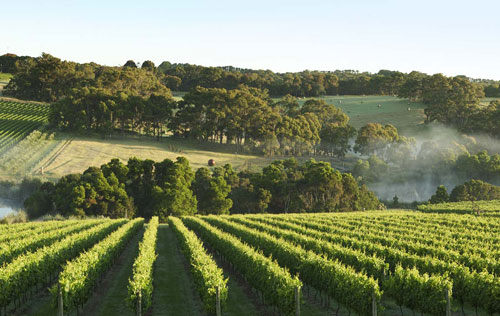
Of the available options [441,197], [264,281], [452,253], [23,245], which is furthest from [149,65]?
[264,281]

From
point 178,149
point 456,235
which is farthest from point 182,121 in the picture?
point 456,235

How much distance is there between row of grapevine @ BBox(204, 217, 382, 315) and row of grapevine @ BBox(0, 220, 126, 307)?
11.5m

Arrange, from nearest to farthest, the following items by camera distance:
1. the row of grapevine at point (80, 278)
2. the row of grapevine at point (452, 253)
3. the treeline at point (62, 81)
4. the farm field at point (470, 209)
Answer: the row of grapevine at point (80, 278), the row of grapevine at point (452, 253), the farm field at point (470, 209), the treeline at point (62, 81)

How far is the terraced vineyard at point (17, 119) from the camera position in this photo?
92244mm

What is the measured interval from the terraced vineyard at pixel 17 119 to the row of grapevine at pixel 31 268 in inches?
2622

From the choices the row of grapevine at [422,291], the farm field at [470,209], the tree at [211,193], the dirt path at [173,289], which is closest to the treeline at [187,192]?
the tree at [211,193]

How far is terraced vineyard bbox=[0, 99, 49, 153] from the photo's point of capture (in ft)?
303

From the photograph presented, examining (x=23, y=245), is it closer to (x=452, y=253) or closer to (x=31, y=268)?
(x=31, y=268)

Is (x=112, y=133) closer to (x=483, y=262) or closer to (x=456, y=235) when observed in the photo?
(x=456, y=235)

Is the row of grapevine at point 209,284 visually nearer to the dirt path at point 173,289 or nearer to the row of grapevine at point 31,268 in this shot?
the dirt path at point 173,289

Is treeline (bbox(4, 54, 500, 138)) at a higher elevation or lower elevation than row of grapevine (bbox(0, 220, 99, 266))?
higher

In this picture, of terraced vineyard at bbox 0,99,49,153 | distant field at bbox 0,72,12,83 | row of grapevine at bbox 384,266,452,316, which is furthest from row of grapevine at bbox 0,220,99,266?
distant field at bbox 0,72,12,83

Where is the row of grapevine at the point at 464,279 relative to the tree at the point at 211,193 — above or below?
above

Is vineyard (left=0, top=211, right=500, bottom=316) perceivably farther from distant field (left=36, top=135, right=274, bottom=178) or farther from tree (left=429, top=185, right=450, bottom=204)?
distant field (left=36, top=135, right=274, bottom=178)
